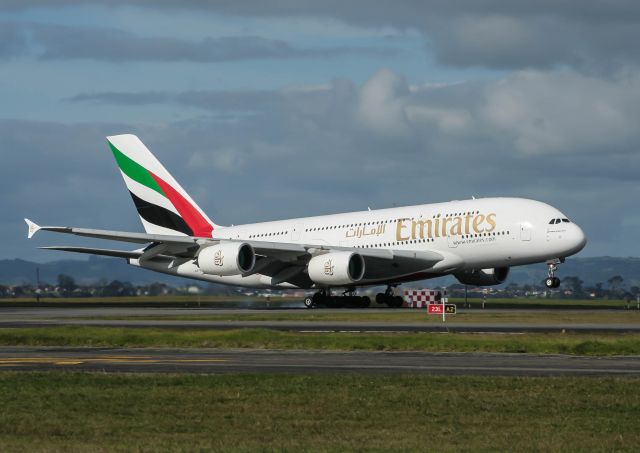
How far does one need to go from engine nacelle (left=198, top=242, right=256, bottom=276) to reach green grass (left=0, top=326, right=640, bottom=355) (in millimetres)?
21525

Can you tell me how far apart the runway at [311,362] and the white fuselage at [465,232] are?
29400mm

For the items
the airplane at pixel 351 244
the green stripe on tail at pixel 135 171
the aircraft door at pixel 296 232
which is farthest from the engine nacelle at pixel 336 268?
the green stripe on tail at pixel 135 171

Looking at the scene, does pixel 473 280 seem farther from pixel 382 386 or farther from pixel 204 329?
pixel 382 386

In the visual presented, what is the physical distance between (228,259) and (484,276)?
607 inches

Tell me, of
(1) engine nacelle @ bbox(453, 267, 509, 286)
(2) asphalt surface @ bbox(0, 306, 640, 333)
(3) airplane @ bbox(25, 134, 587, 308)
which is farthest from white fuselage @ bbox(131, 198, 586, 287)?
(2) asphalt surface @ bbox(0, 306, 640, 333)

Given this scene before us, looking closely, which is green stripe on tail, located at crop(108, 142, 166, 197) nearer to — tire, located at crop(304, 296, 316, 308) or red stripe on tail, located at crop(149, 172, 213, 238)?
red stripe on tail, located at crop(149, 172, 213, 238)

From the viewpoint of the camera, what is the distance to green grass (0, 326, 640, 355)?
32031 mm

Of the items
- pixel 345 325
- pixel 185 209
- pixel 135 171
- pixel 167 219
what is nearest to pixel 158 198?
pixel 167 219

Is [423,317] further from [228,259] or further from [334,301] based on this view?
[334,301]

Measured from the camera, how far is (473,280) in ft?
Result: 220

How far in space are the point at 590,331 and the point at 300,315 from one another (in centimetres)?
1761

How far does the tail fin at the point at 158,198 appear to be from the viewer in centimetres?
7162

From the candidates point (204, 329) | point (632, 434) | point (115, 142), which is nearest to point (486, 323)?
point (204, 329)

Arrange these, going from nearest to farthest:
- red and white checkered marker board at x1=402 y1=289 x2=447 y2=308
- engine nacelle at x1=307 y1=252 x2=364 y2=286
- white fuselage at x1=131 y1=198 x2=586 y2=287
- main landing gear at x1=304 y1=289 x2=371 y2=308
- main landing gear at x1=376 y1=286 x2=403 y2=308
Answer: white fuselage at x1=131 y1=198 x2=586 y2=287
engine nacelle at x1=307 y1=252 x2=364 y2=286
red and white checkered marker board at x1=402 y1=289 x2=447 y2=308
main landing gear at x1=304 y1=289 x2=371 y2=308
main landing gear at x1=376 y1=286 x2=403 y2=308
